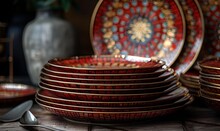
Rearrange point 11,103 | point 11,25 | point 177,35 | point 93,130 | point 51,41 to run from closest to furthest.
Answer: point 93,130 < point 11,103 < point 177,35 < point 51,41 < point 11,25

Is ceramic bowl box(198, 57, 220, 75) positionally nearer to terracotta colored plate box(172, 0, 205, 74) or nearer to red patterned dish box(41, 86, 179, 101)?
red patterned dish box(41, 86, 179, 101)

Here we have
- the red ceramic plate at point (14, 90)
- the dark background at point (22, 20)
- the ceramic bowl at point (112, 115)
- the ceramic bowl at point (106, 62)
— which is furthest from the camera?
the dark background at point (22, 20)

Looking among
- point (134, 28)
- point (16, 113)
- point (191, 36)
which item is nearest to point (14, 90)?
point (16, 113)

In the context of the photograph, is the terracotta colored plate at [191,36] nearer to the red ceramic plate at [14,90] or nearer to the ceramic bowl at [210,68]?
the ceramic bowl at [210,68]

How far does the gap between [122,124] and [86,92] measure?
0.09m

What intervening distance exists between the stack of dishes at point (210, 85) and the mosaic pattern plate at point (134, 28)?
0.32 m

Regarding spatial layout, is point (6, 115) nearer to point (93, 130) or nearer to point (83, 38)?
point (93, 130)

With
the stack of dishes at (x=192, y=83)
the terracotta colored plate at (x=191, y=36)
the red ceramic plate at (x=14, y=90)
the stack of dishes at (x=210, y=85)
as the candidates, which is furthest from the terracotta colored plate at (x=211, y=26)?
the red ceramic plate at (x=14, y=90)

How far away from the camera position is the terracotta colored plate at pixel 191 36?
112 cm

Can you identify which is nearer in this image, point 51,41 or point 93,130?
point 93,130

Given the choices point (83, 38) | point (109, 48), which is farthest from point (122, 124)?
point (83, 38)

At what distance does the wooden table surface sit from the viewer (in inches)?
30.8

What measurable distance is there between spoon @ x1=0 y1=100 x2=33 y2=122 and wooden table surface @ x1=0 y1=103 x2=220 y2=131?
2 centimetres

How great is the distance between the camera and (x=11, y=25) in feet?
4.99
